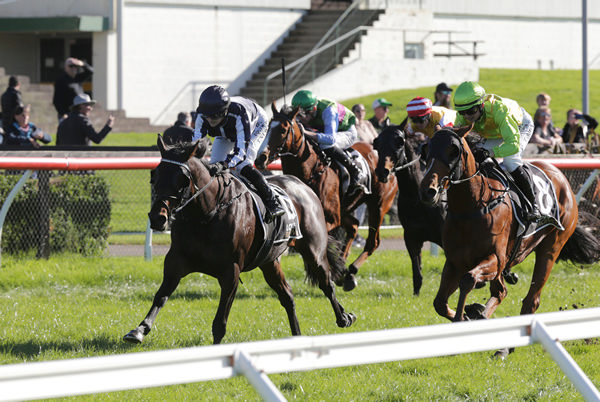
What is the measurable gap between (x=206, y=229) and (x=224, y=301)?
460mm

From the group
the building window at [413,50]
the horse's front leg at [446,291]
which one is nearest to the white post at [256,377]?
the horse's front leg at [446,291]

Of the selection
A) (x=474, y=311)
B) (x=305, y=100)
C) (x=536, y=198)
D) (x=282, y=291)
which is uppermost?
(x=305, y=100)

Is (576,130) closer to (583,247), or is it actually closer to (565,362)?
(583,247)

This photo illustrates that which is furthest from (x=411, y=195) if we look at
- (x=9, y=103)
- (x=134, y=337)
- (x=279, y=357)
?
(x=9, y=103)

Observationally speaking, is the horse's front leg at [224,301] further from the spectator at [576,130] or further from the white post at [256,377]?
the spectator at [576,130]

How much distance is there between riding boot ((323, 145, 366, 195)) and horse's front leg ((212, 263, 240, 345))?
330 centimetres

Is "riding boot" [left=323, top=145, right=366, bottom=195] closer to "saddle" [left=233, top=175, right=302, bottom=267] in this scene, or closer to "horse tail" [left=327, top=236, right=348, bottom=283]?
"horse tail" [left=327, top=236, right=348, bottom=283]

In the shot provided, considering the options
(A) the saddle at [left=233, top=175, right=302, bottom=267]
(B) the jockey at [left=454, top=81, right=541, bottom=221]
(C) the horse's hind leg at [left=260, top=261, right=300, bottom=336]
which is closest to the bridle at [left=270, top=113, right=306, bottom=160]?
(A) the saddle at [left=233, top=175, right=302, bottom=267]

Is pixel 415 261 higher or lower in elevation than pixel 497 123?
lower

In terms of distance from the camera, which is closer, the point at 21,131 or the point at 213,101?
the point at 213,101

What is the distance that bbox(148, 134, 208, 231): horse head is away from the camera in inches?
211

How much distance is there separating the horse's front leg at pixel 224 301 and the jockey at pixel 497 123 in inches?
74.3

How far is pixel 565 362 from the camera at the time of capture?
3336 mm

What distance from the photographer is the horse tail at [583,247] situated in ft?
23.9
